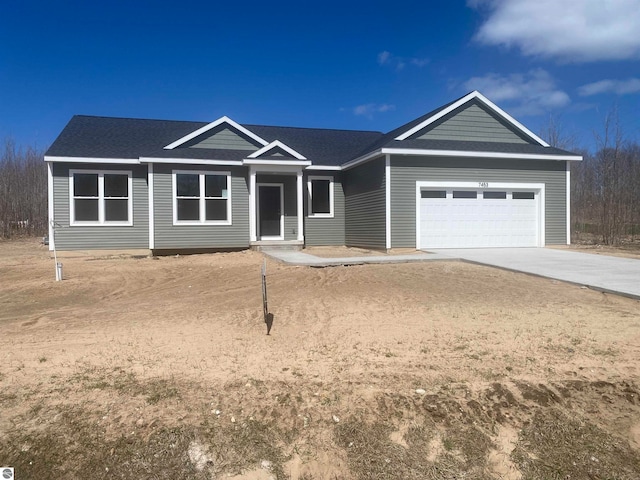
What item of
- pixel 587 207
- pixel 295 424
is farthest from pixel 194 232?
pixel 587 207

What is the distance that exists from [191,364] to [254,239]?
37.1ft

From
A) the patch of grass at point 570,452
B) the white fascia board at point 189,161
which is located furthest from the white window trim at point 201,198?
the patch of grass at point 570,452

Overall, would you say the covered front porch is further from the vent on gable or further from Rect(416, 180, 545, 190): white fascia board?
Rect(416, 180, 545, 190): white fascia board

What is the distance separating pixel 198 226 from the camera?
1558cm

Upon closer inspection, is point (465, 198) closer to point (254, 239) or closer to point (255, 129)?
point (254, 239)

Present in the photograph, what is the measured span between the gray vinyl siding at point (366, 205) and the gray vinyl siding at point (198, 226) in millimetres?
3988

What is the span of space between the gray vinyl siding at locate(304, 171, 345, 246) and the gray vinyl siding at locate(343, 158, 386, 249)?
244mm

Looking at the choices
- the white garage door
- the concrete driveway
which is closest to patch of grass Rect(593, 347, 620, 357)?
the concrete driveway

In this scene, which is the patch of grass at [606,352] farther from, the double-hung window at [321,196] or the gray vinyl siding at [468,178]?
the double-hung window at [321,196]

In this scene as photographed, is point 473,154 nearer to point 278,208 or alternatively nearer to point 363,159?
point 363,159

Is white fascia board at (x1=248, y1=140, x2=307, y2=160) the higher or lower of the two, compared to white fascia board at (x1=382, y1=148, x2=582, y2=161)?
higher

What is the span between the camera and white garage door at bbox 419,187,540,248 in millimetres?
15383

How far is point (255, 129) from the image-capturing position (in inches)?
811

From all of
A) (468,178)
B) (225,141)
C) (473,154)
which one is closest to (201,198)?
(225,141)
